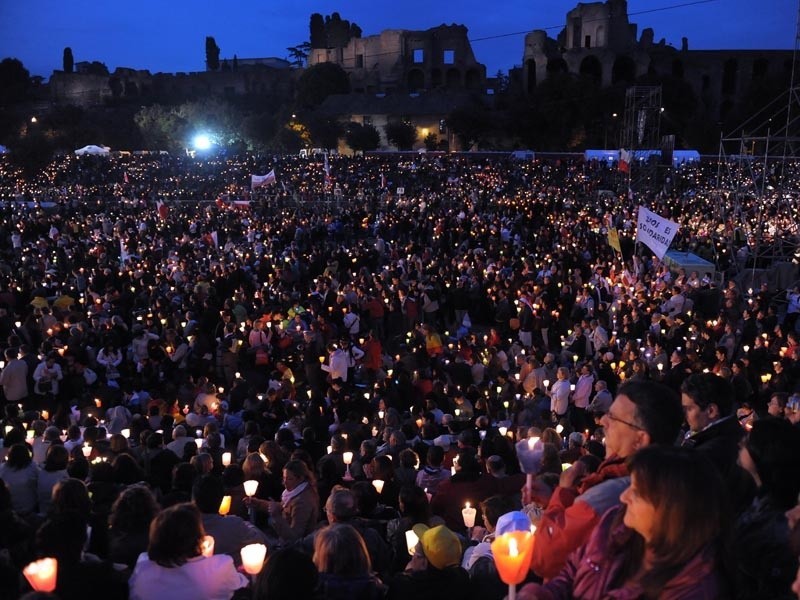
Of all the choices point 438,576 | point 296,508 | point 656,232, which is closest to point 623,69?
point 656,232

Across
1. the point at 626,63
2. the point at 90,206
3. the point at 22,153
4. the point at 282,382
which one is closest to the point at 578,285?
the point at 282,382

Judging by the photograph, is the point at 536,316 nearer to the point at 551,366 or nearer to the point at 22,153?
the point at 551,366

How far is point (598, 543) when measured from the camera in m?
2.17

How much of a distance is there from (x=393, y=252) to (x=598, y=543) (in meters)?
15.3

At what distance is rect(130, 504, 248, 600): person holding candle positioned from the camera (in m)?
2.80

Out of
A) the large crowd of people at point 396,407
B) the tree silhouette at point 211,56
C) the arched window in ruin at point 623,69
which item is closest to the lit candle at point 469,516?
the large crowd of people at point 396,407

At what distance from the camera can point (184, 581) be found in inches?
111

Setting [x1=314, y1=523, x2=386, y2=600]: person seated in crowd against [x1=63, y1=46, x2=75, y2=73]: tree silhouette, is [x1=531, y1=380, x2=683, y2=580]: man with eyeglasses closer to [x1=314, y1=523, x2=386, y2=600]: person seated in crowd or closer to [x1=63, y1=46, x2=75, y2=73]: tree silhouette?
[x1=314, y1=523, x2=386, y2=600]: person seated in crowd

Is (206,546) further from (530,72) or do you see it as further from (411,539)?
(530,72)

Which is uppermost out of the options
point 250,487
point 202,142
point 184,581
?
point 202,142

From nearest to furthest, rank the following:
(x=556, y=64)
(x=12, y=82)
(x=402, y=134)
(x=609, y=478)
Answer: (x=609, y=478), (x=402, y=134), (x=556, y=64), (x=12, y=82)

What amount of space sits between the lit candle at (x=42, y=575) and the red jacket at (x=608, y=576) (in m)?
1.87

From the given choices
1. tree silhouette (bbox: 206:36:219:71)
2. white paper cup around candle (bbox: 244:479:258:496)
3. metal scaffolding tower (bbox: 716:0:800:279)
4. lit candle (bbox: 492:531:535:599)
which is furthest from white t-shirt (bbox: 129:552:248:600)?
tree silhouette (bbox: 206:36:219:71)

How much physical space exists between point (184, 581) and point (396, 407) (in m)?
5.28
